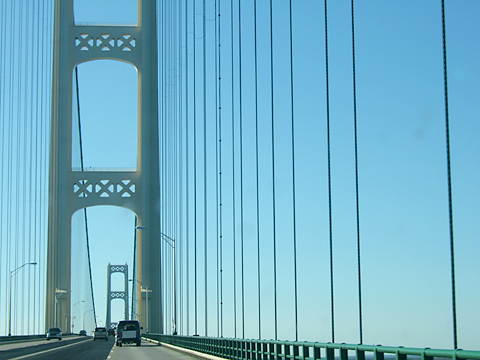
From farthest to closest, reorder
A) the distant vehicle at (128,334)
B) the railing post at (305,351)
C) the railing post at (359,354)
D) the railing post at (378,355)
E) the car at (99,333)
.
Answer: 1. the car at (99,333)
2. the distant vehicle at (128,334)
3. the railing post at (305,351)
4. the railing post at (359,354)
5. the railing post at (378,355)

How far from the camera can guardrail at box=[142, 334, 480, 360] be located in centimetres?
707

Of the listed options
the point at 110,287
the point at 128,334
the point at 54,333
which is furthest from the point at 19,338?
the point at 110,287

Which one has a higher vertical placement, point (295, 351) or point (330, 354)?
point (330, 354)

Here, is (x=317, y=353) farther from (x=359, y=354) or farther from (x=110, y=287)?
(x=110, y=287)

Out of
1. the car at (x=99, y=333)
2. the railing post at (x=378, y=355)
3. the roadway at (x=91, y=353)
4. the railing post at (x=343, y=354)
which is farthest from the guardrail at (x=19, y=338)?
the railing post at (x=378, y=355)

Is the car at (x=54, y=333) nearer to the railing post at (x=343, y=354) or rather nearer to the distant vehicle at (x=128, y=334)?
the distant vehicle at (x=128, y=334)

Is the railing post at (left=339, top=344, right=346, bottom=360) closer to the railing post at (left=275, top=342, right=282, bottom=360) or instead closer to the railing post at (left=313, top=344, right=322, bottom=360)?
the railing post at (left=313, top=344, right=322, bottom=360)

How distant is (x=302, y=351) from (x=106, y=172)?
118 ft

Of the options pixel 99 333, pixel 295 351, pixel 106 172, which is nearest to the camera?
pixel 295 351

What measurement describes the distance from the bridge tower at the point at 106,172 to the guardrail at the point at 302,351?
70.5ft

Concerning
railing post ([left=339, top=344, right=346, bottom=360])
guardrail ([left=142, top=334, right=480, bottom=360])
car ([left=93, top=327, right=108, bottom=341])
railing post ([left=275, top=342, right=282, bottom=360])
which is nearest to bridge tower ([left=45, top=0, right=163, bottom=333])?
car ([left=93, top=327, right=108, bottom=341])

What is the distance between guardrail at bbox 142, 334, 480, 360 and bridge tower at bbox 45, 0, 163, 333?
70.5ft

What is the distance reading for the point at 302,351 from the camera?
1181 centimetres

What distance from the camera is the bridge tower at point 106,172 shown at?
4528 centimetres
